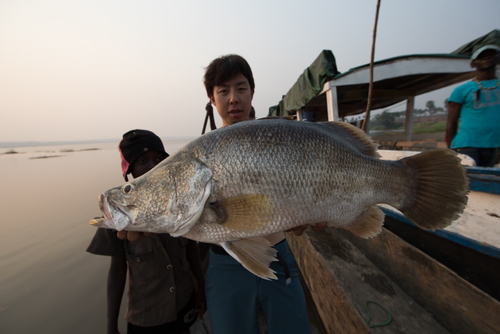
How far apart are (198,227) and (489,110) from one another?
14.3 ft

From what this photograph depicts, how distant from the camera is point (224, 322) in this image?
1573mm

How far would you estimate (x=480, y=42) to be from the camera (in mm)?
4344

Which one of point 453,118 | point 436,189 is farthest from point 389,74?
point 436,189

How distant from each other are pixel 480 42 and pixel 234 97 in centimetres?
605

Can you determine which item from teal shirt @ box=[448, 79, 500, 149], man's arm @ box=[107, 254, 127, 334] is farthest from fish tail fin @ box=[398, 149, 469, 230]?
teal shirt @ box=[448, 79, 500, 149]

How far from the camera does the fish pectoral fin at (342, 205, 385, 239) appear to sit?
1.47 m

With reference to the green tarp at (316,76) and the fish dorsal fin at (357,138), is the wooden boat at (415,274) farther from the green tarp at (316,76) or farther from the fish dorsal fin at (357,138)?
the green tarp at (316,76)

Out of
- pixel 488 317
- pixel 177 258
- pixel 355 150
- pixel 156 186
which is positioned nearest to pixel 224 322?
pixel 177 258

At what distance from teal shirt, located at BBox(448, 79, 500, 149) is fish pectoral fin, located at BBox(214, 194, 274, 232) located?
3.80 metres

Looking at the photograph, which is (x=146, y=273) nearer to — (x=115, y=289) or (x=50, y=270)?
(x=115, y=289)

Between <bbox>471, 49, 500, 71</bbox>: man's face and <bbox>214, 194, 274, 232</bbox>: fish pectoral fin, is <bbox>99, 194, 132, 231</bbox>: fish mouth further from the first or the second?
<bbox>471, 49, 500, 71</bbox>: man's face

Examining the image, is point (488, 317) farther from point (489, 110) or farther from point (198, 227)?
point (489, 110)

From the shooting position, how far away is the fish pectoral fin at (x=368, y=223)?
147 cm

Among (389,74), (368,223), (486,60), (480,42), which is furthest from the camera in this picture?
(389,74)
